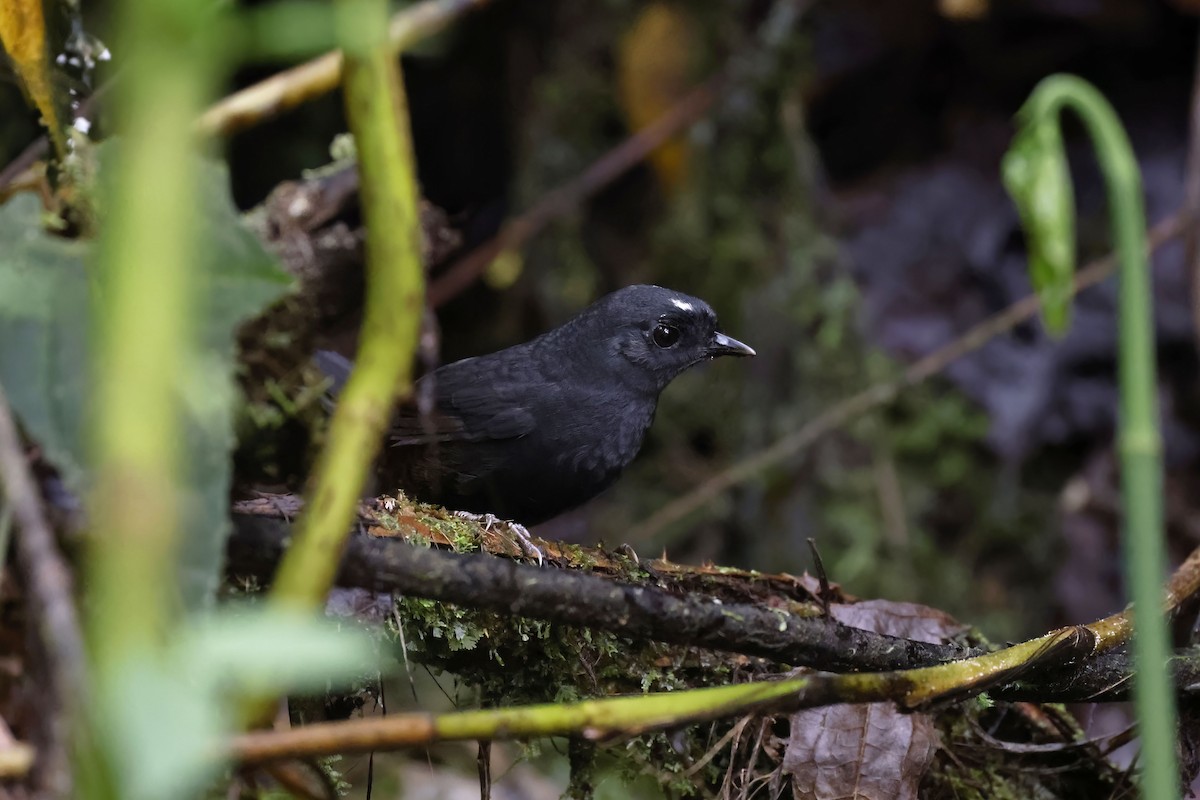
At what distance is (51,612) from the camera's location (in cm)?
A: 100

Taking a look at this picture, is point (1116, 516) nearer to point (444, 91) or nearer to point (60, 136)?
point (444, 91)

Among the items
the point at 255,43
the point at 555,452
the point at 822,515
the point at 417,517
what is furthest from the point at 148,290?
the point at 822,515

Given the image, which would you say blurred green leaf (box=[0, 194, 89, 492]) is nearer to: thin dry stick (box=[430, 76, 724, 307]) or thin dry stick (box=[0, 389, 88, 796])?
thin dry stick (box=[0, 389, 88, 796])

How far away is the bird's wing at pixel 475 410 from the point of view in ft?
12.0

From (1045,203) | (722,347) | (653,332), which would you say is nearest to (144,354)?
(1045,203)

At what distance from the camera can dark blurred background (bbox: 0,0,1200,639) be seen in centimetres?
548

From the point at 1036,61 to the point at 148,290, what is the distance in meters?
5.65

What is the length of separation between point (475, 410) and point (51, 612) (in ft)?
8.99

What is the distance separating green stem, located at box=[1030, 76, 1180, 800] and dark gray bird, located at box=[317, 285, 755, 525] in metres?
2.07

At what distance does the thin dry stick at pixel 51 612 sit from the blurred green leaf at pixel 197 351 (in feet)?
0.17

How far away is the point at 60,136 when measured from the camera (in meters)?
2.74

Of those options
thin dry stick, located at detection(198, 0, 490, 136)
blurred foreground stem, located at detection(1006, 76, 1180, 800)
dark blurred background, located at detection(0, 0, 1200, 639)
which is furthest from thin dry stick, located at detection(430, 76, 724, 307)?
blurred foreground stem, located at detection(1006, 76, 1180, 800)

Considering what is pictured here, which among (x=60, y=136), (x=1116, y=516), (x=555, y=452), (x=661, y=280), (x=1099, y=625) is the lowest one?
(x=1099, y=625)

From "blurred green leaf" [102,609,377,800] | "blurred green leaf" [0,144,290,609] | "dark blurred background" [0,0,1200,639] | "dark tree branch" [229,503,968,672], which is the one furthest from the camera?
"dark blurred background" [0,0,1200,639]
